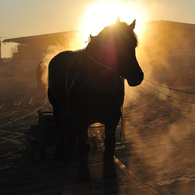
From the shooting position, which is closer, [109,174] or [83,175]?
[83,175]

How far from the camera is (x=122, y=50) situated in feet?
13.1

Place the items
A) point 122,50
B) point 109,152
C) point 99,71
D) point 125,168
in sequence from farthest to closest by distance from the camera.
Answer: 1. point 125,168
2. point 109,152
3. point 99,71
4. point 122,50

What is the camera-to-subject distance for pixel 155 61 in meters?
32.5

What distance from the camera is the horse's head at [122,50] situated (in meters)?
3.93

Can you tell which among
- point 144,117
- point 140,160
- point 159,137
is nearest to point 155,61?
point 144,117

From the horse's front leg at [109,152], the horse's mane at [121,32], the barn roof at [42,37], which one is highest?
the barn roof at [42,37]

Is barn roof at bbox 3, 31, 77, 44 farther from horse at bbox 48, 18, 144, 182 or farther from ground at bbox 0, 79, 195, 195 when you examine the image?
horse at bbox 48, 18, 144, 182

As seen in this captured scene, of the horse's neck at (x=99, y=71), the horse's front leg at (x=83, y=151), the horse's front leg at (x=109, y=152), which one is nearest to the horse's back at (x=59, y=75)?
the horse's neck at (x=99, y=71)

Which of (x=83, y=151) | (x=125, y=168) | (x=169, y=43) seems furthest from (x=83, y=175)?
(x=169, y=43)

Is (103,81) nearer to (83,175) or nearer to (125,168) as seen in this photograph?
(83,175)

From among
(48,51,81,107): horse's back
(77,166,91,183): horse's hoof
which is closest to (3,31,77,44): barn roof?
(48,51,81,107): horse's back

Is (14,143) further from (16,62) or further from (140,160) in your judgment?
(16,62)

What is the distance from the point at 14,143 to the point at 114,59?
169 inches

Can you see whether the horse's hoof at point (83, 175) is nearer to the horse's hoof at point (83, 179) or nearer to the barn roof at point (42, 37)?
the horse's hoof at point (83, 179)
